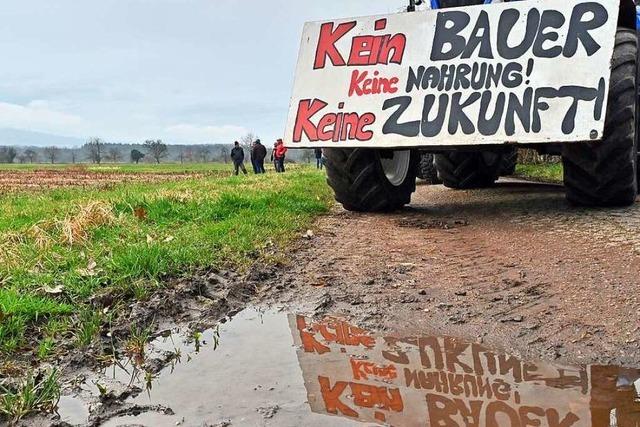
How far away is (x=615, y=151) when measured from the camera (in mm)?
5242

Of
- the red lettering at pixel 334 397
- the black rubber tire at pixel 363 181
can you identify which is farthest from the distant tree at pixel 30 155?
the red lettering at pixel 334 397

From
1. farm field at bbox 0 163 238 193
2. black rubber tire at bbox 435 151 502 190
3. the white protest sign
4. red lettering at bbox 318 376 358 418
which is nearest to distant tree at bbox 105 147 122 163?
farm field at bbox 0 163 238 193

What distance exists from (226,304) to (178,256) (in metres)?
0.79

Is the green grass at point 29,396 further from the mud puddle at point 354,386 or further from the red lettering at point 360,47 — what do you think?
the red lettering at point 360,47

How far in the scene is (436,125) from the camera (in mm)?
5438

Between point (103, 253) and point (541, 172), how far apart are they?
468 inches

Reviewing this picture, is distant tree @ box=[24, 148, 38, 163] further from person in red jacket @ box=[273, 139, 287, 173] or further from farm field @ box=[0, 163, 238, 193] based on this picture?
person in red jacket @ box=[273, 139, 287, 173]

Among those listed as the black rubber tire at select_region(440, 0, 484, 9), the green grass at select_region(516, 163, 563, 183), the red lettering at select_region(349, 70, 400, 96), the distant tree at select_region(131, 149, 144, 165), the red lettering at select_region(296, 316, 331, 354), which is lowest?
the red lettering at select_region(296, 316, 331, 354)

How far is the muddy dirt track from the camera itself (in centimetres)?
271

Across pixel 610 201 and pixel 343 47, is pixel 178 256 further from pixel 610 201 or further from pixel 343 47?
pixel 610 201

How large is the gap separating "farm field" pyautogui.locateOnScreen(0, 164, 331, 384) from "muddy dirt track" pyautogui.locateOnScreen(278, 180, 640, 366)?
560 mm

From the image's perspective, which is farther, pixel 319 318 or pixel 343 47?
pixel 343 47

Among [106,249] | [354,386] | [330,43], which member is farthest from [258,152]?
[354,386]

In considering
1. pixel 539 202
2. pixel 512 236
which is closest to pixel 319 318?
pixel 512 236
